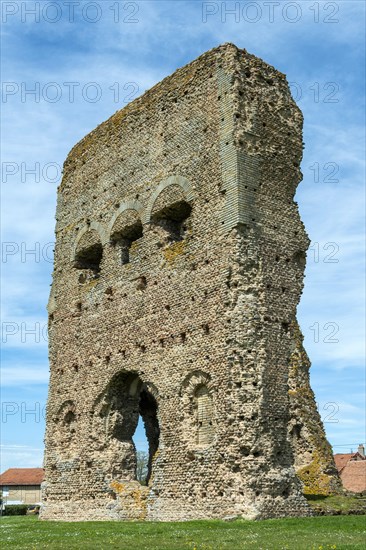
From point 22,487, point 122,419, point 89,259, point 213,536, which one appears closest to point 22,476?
point 22,487

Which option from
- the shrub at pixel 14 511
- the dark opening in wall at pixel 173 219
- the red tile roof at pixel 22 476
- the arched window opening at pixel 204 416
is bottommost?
the shrub at pixel 14 511

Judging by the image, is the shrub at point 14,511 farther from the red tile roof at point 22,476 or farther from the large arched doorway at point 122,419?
the large arched doorway at point 122,419

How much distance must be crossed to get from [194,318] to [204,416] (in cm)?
194

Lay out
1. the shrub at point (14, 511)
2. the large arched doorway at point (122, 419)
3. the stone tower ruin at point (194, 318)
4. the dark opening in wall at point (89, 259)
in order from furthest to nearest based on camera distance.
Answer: the shrub at point (14, 511)
the dark opening in wall at point (89, 259)
the large arched doorway at point (122, 419)
the stone tower ruin at point (194, 318)

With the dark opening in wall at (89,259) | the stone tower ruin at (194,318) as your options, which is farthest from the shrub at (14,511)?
the dark opening in wall at (89,259)

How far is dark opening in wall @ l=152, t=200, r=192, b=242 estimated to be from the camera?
15.3 m

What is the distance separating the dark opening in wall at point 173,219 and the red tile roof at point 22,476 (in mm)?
34741

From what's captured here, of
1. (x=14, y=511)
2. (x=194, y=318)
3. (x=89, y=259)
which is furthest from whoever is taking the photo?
(x=14, y=511)

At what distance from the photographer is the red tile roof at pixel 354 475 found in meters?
31.3

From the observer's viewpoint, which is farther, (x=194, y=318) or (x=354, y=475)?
(x=354, y=475)

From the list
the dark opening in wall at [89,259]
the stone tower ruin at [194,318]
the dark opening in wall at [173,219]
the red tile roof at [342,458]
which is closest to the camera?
the stone tower ruin at [194,318]

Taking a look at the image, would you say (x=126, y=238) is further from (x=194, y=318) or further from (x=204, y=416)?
(x=204, y=416)

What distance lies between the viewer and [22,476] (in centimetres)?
4822

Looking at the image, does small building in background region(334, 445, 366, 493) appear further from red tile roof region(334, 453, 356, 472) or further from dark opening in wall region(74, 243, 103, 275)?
dark opening in wall region(74, 243, 103, 275)
